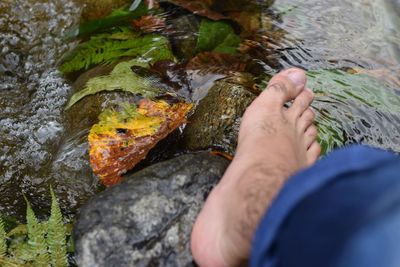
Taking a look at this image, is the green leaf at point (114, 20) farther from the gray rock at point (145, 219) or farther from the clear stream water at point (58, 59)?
the gray rock at point (145, 219)

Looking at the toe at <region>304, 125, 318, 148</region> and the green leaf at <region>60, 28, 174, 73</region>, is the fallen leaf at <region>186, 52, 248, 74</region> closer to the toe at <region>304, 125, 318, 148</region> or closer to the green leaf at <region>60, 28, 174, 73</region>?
the green leaf at <region>60, 28, 174, 73</region>

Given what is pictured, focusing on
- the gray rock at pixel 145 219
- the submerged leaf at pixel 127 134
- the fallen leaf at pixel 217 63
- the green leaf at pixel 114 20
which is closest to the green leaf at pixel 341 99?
the fallen leaf at pixel 217 63

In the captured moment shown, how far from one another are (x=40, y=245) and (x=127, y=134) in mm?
674

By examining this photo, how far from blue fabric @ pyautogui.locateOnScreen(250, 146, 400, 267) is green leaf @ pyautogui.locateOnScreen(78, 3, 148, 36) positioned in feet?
7.60

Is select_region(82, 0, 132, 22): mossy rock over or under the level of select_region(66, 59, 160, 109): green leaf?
over

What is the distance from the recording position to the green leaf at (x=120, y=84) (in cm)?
270

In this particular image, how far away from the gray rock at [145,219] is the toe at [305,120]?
0.67 metres

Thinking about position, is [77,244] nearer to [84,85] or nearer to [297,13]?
[84,85]

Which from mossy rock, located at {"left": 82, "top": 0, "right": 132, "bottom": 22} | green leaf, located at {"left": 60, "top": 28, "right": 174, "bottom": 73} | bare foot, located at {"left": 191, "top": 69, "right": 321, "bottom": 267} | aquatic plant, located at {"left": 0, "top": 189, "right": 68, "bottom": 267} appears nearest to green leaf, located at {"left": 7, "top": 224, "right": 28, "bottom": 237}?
aquatic plant, located at {"left": 0, "top": 189, "right": 68, "bottom": 267}

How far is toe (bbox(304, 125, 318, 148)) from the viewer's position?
8.03 ft

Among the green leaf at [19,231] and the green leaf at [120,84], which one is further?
the green leaf at [120,84]

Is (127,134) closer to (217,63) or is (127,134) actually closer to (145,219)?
(145,219)

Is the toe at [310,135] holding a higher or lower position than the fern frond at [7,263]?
higher

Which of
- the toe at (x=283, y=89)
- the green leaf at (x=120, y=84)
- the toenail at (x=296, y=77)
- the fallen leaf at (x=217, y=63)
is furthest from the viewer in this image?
the fallen leaf at (x=217, y=63)
